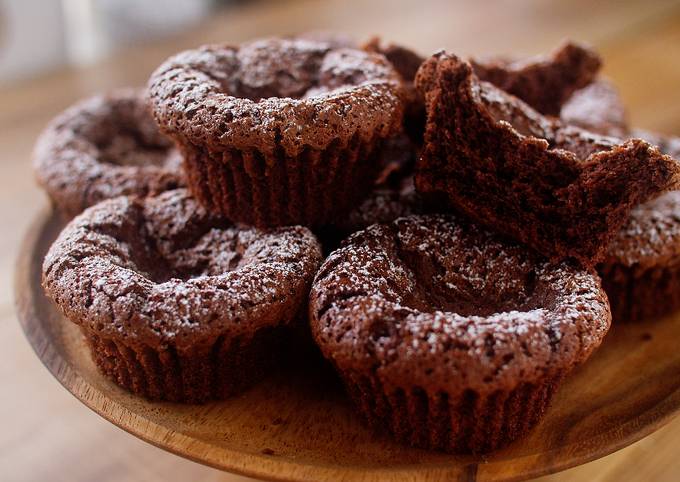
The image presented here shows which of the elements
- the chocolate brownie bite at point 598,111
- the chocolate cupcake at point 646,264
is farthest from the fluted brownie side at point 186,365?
the chocolate brownie bite at point 598,111

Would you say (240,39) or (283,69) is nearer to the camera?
(283,69)

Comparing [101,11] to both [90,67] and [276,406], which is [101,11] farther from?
[276,406]

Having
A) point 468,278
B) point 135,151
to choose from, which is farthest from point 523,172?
point 135,151

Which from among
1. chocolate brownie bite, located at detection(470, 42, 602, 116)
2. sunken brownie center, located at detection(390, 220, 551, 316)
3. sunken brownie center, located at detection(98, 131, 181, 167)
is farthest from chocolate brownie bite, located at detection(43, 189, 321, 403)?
chocolate brownie bite, located at detection(470, 42, 602, 116)

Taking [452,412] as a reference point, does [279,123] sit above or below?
above

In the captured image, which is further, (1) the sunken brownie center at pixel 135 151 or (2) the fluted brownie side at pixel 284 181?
(1) the sunken brownie center at pixel 135 151

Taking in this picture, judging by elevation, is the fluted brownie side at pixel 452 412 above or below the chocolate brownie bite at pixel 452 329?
below

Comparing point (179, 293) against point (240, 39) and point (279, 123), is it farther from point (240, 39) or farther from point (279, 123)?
point (240, 39)

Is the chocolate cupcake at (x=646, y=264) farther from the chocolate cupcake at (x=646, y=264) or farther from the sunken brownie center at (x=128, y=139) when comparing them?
the sunken brownie center at (x=128, y=139)
